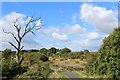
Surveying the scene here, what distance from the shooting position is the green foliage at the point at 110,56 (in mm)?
16734

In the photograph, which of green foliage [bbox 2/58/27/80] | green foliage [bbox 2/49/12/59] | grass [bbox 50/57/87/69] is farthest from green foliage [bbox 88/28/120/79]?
grass [bbox 50/57/87/69]

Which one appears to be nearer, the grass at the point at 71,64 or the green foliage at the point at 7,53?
the green foliage at the point at 7,53

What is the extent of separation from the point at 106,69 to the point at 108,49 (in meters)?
1.25

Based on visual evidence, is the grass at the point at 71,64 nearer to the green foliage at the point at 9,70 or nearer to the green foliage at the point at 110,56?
the green foliage at the point at 9,70

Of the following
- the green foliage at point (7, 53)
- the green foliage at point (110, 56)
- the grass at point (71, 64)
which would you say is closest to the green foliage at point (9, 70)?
the green foliage at point (7, 53)

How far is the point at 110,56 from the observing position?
1719 cm

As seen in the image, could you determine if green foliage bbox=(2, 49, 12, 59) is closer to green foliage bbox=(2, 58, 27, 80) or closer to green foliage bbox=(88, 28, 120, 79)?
green foliage bbox=(2, 58, 27, 80)

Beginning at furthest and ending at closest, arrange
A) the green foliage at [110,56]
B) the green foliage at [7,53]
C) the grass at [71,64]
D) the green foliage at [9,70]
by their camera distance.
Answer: the grass at [71,64] < the green foliage at [7,53] < the green foliage at [9,70] < the green foliage at [110,56]

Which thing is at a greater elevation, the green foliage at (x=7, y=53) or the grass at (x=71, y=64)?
the green foliage at (x=7, y=53)

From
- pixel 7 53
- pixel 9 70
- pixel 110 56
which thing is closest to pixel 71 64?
pixel 7 53

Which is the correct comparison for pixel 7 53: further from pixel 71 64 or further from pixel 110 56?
pixel 110 56

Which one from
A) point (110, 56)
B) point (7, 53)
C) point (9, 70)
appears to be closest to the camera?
point (110, 56)

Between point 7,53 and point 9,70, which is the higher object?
point 7,53

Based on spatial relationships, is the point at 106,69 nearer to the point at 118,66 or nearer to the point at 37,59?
the point at 118,66
